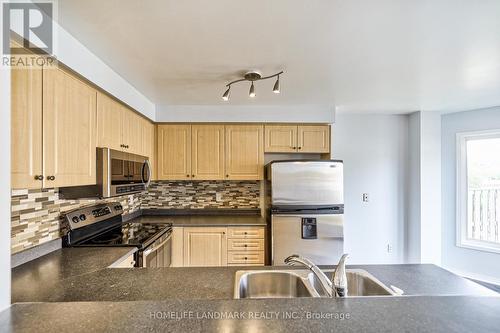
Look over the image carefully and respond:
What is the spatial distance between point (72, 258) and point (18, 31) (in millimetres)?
1362

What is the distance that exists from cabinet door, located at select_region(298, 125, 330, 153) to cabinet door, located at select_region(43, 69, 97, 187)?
237 centimetres

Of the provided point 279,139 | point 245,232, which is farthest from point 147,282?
point 279,139

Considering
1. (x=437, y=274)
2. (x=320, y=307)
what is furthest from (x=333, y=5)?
(x=437, y=274)

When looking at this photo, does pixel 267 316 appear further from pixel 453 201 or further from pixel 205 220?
pixel 453 201

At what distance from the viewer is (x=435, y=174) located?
143 inches

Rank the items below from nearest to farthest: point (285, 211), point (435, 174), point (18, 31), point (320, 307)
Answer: point (320, 307)
point (18, 31)
point (285, 211)
point (435, 174)

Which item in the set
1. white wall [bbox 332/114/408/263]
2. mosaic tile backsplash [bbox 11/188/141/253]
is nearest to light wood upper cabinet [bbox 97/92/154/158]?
mosaic tile backsplash [bbox 11/188/141/253]

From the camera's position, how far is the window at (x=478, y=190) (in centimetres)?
347

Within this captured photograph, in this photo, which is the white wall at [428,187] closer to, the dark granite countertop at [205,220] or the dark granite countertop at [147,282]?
the dark granite countertop at [205,220]

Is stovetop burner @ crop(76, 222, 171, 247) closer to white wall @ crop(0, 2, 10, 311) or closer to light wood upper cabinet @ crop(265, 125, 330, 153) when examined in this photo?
white wall @ crop(0, 2, 10, 311)

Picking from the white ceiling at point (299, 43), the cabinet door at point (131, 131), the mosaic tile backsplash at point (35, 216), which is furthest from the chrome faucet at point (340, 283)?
the cabinet door at point (131, 131)

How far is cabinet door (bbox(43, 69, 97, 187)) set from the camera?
4.84 feet

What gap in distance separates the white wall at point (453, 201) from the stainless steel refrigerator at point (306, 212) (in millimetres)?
1981

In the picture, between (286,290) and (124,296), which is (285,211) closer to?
(286,290)
